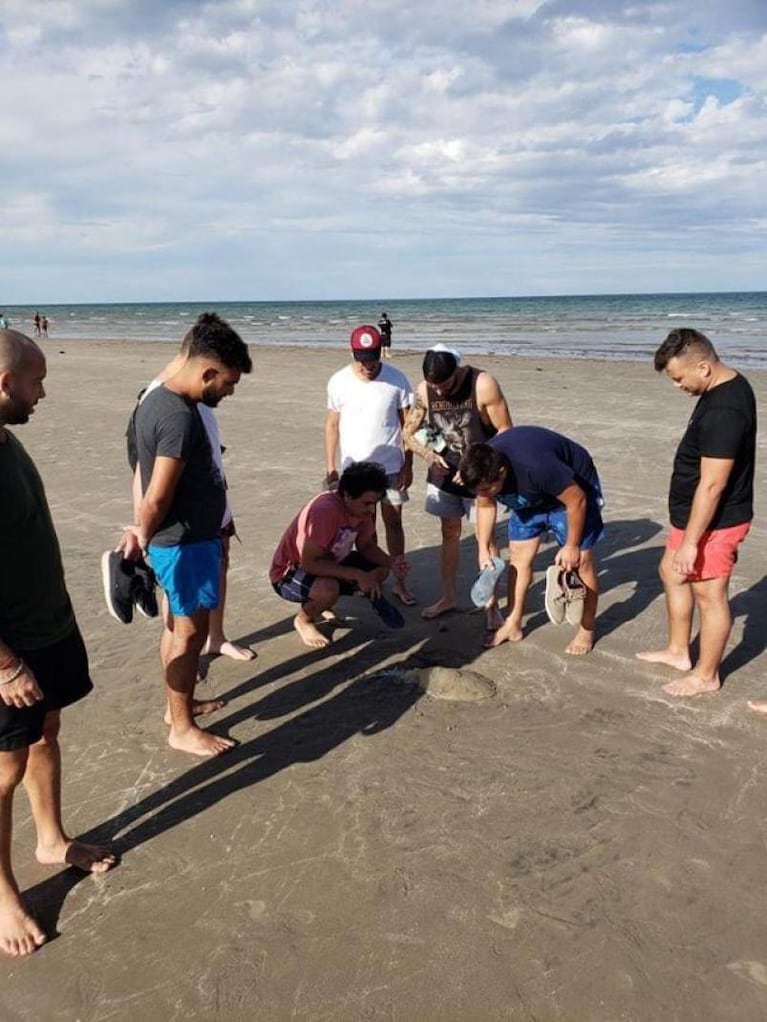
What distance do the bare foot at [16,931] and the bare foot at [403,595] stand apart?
3.18m

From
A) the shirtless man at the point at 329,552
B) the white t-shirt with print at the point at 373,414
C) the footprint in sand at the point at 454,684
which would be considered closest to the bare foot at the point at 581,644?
the footprint in sand at the point at 454,684

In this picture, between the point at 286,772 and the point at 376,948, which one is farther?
the point at 286,772

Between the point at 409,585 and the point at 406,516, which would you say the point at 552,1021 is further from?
the point at 406,516

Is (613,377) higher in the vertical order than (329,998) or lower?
higher

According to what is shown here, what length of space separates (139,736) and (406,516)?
13.1 ft

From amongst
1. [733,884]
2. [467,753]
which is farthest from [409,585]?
[733,884]

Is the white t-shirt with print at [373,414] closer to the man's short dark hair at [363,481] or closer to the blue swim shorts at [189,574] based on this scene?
the man's short dark hair at [363,481]

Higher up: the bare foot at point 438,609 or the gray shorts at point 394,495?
the gray shorts at point 394,495

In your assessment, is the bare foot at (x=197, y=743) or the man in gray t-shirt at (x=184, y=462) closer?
the man in gray t-shirt at (x=184, y=462)

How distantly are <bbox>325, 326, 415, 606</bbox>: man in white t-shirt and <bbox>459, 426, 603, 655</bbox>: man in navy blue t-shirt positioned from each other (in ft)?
2.30

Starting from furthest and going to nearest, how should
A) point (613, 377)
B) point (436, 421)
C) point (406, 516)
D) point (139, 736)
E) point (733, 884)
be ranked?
point (613, 377)
point (406, 516)
point (436, 421)
point (139, 736)
point (733, 884)

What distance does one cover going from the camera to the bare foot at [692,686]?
4125mm

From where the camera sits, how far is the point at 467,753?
3.67 metres

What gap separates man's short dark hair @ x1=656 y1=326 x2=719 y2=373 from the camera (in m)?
3.74
